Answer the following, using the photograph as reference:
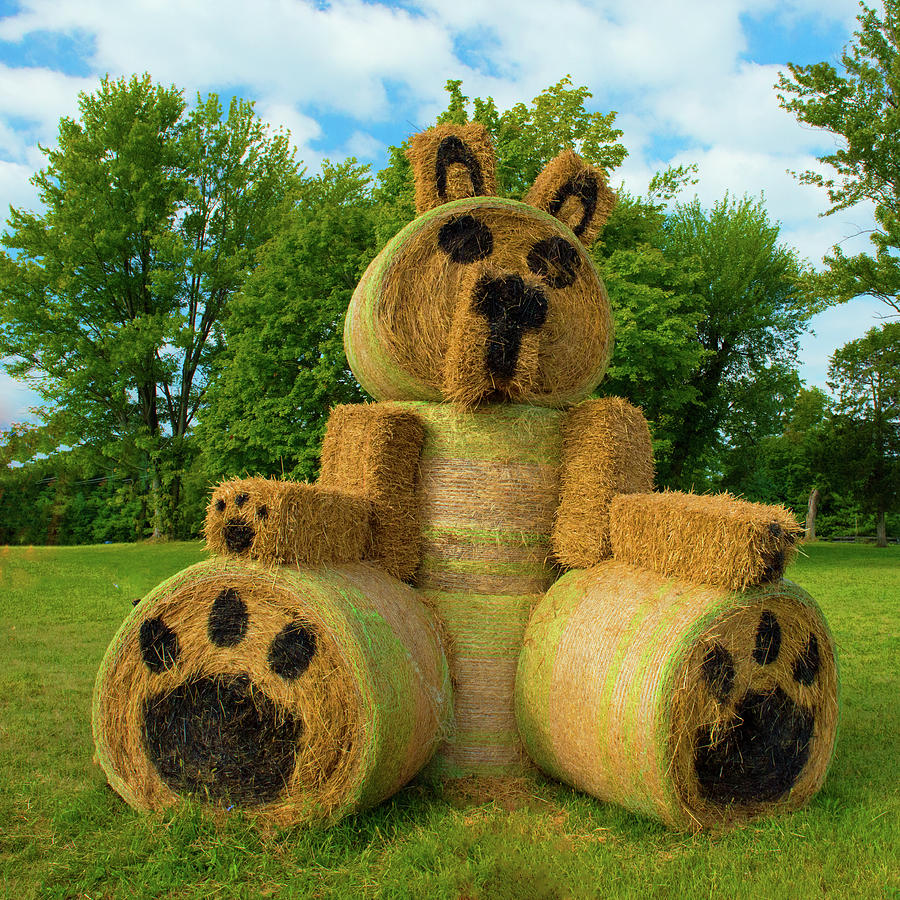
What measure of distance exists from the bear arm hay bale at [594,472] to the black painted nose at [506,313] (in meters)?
0.64

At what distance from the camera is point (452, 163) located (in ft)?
18.2

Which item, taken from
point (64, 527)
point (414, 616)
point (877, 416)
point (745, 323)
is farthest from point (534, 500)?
point (64, 527)

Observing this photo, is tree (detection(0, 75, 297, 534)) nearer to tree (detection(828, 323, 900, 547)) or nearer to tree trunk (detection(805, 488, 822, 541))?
tree (detection(828, 323, 900, 547))

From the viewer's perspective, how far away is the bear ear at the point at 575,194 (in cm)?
570

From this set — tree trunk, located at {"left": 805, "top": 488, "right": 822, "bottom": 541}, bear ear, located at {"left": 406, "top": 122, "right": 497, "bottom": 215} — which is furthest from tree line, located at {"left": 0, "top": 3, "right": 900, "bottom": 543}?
bear ear, located at {"left": 406, "top": 122, "right": 497, "bottom": 215}

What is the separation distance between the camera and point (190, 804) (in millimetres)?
3969

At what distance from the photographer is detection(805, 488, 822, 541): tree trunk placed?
1508 inches

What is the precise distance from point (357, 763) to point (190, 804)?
2.97 ft

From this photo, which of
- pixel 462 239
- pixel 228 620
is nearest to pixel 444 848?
pixel 228 620

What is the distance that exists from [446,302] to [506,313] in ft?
1.44

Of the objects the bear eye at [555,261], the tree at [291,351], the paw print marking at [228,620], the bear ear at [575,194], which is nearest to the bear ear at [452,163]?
the bear ear at [575,194]

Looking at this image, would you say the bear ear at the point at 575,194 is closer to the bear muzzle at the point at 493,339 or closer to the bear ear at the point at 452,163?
the bear ear at the point at 452,163

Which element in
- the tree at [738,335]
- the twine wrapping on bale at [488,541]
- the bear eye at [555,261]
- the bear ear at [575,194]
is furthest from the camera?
the tree at [738,335]

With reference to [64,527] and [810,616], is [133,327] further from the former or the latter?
[810,616]
